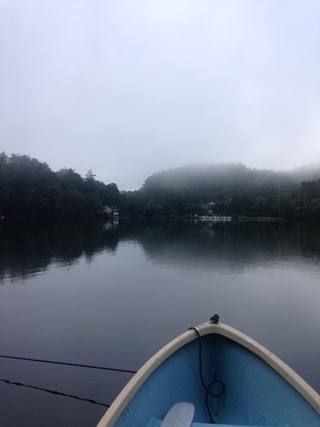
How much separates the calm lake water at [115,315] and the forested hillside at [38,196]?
120 feet

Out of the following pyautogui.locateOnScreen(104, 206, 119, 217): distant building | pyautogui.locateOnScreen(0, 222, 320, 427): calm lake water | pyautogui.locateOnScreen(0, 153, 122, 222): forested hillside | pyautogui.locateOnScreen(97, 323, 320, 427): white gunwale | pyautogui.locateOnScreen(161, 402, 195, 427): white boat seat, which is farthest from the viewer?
pyautogui.locateOnScreen(104, 206, 119, 217): distant building

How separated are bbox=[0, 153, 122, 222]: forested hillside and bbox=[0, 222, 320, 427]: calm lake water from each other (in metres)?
36.5

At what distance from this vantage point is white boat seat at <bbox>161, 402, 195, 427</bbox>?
263 centimetres

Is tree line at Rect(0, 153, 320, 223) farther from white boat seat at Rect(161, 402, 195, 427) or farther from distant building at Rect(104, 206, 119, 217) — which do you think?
white boat seat at Rect(161, 402, 195, 427)

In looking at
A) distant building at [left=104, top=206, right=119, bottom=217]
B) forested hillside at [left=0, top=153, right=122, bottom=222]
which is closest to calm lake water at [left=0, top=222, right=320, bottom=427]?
forested hillside at [left=0, top=153, right=122, bottom=222]

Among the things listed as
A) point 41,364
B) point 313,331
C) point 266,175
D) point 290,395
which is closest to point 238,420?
point 290,395

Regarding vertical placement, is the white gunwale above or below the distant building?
below

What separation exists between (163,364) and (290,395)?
38.8 inches

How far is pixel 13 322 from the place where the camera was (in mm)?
6973

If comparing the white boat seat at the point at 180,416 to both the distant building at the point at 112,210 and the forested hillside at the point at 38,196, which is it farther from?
the distant building at the point at 112,210

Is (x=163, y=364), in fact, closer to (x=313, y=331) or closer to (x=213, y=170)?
(x=313, y=331)

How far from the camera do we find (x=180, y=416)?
2744mm

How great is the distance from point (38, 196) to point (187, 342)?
51541mm

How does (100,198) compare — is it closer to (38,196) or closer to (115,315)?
(38,196)
